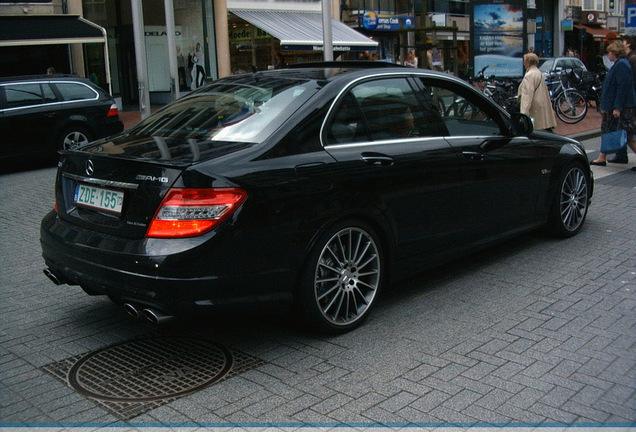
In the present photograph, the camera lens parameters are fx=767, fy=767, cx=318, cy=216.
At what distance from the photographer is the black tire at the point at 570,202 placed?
6.96 metres

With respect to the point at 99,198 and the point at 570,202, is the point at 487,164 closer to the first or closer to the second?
the point at 570,202

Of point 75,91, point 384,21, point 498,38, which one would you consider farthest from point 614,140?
point 384,21

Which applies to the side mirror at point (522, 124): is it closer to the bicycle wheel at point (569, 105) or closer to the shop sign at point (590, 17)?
the bicycle wheel at point (569, 105)

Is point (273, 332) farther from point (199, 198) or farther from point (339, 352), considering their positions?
point (199, 198)

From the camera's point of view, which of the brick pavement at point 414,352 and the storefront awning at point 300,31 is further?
the storefront awning at point 300,31

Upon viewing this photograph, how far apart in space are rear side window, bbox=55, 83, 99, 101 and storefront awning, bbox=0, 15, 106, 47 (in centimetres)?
776

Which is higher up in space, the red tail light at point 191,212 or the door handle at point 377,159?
the door handle at point 377,159

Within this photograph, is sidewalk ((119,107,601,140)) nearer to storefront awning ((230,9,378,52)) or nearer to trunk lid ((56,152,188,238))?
storefront awning ((230,9,378,52))

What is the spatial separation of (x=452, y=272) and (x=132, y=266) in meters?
2.92

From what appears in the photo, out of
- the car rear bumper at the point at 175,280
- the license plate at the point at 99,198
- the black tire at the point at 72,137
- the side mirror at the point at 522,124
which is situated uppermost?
the side mirror at the point at 522,124

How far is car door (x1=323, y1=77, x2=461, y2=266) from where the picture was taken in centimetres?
486

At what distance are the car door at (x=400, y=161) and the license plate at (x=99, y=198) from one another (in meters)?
1.30

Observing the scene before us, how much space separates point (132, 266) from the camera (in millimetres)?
4125

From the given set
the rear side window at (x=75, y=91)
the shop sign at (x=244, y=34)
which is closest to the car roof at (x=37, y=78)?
the rear side window at (x=75, y=91)
